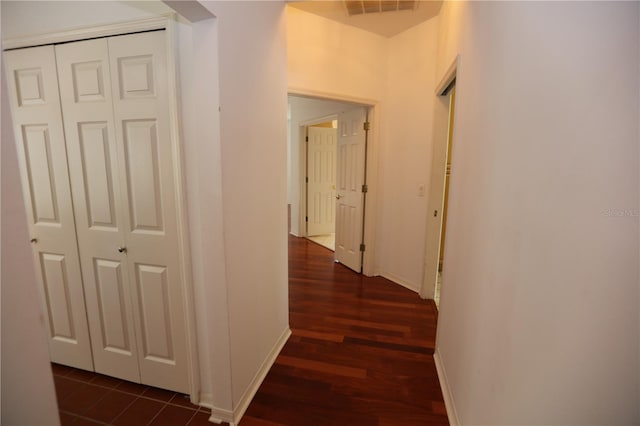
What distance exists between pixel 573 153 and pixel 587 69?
0.23 metres

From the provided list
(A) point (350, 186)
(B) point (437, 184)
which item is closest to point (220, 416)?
(B) point (437, 184)

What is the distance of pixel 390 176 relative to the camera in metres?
3.55

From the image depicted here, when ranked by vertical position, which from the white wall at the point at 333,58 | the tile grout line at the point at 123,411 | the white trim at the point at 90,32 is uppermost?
the white wall at the point at 333,58

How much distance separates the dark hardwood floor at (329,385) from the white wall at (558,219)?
1.99ft

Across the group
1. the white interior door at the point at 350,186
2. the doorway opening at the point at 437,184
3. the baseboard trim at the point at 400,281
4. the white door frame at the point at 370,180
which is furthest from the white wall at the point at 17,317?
the white interior door at the point at 350,186

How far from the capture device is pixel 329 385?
1.91 m

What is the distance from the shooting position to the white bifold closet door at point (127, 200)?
60.9 inches

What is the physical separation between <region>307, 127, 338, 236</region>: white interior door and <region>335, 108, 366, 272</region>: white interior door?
132 centimetres

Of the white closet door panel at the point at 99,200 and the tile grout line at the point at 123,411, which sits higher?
the white closet door panel at the point at 99,200

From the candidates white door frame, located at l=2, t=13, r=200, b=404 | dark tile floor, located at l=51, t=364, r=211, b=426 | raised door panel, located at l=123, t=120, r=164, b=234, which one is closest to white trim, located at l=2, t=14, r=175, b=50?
white door frame, located at l=2, t=13, r=200, b=404

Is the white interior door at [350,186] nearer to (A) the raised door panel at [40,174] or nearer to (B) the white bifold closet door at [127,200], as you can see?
(B) the white bifold closet door at [127,200]

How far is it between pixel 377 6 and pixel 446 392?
3174 mm

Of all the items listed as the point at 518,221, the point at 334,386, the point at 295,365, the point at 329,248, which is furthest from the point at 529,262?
the point at 329,248

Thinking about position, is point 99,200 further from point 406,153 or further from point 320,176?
point 320,176
